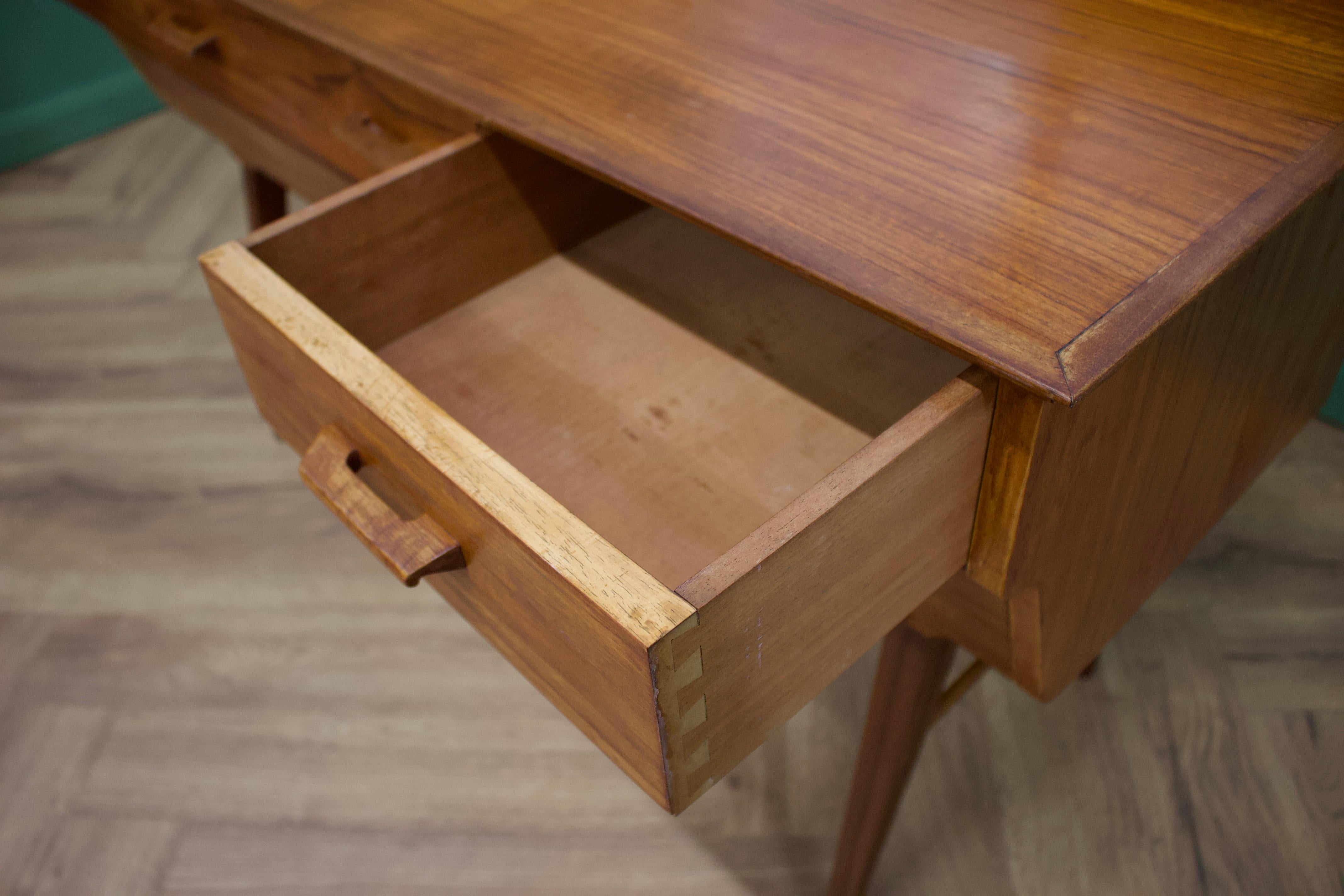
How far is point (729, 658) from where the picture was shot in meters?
0.39

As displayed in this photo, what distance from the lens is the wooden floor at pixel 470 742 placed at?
0.94 m

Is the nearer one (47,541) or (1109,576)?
(1109,576)

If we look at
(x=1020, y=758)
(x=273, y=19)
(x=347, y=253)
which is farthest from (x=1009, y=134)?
(x=1020, y=758)

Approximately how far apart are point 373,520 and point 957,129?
36 cm

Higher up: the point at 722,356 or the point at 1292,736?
the point at 722,356

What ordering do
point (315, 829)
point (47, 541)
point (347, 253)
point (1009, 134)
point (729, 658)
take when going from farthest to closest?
point (47, 541), point (315, 829), point (347, 253), point (1009, 134), point (729, 658)

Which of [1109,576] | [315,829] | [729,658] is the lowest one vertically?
[315,829]

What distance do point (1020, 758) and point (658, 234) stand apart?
2.13 feet

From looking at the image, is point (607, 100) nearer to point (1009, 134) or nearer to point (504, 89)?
point (504, 89)

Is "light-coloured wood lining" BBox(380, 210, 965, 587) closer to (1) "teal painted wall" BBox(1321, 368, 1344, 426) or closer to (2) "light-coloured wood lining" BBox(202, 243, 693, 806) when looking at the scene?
(2) "light-coloured wood lining" BBox(202, 243, 693, 806)

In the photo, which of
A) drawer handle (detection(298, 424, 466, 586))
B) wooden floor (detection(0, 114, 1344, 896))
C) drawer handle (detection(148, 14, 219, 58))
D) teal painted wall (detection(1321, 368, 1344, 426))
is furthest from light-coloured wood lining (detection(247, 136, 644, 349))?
teal painted wall (detection(1321, 368, 1344, 426))

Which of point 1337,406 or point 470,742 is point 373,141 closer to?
point 470,742

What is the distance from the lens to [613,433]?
61cm

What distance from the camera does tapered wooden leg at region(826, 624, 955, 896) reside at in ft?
2.22
